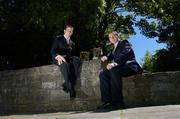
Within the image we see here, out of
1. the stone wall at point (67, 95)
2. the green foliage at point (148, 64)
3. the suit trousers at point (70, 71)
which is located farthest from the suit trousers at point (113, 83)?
the green foliage at point (148, 64)

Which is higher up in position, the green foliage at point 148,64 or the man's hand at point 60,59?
the green foliage at point 148,64

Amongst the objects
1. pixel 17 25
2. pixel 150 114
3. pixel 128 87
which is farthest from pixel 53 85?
pixel 17 25

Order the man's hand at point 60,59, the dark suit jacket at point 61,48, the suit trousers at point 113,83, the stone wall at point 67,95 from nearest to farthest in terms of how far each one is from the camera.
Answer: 1. the suit trousers at point 113,83
2. the stone wall at point 67,95
3. the man's hand at point 60,59
4. the dark suit jacket at point 61,48

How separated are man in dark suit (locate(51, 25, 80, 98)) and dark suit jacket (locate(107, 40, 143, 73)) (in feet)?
4.14

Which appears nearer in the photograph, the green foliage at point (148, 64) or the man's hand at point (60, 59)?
the man's hand at point (60, 59)

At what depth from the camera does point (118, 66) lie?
9.57 metres

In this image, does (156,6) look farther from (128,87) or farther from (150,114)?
(150,114)

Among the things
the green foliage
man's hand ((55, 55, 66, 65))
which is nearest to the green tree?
the green foliage

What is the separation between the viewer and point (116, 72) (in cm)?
947

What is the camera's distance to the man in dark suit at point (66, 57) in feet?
34.5

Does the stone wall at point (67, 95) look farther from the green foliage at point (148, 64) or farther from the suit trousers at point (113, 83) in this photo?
the green foliage at point (148, 64)

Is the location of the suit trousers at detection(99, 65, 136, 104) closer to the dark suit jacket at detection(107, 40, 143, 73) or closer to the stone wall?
the dark suit jacket at detection(107, 40, 143, 73)

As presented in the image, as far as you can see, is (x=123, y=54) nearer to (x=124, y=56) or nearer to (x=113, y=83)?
(x=124, y=56)

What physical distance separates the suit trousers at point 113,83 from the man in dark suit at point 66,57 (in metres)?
1.18
